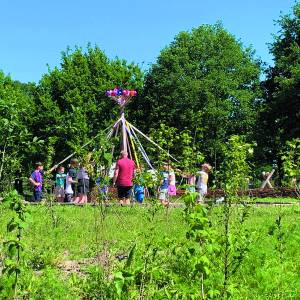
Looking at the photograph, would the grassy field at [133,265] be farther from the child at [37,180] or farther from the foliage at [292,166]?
the child at [37,180]

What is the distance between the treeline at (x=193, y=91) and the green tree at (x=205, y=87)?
7 centimetres

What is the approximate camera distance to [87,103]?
3750 centimetres

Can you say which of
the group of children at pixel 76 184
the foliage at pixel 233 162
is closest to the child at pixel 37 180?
the group of children at pixel 76 184

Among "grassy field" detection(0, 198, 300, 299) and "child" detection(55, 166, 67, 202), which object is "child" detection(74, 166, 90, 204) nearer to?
"child" detection(55, 166, 67, 202)

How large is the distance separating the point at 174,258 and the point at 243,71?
37.1m

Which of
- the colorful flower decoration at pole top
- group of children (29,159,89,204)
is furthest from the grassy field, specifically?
the colorful flower decoration at pole top

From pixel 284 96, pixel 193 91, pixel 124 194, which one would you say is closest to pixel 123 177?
pixel 124 194

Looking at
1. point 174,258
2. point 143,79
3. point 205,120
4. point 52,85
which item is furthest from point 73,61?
point 174,258

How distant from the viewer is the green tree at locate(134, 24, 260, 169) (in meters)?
40.2

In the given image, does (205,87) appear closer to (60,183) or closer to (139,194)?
(60,183)

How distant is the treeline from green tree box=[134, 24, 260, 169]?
70 millimetres

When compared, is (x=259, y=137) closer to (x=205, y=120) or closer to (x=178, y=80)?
(x=205, y=120)

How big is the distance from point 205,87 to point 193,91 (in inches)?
35.6

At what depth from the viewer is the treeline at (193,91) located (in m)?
36.0
